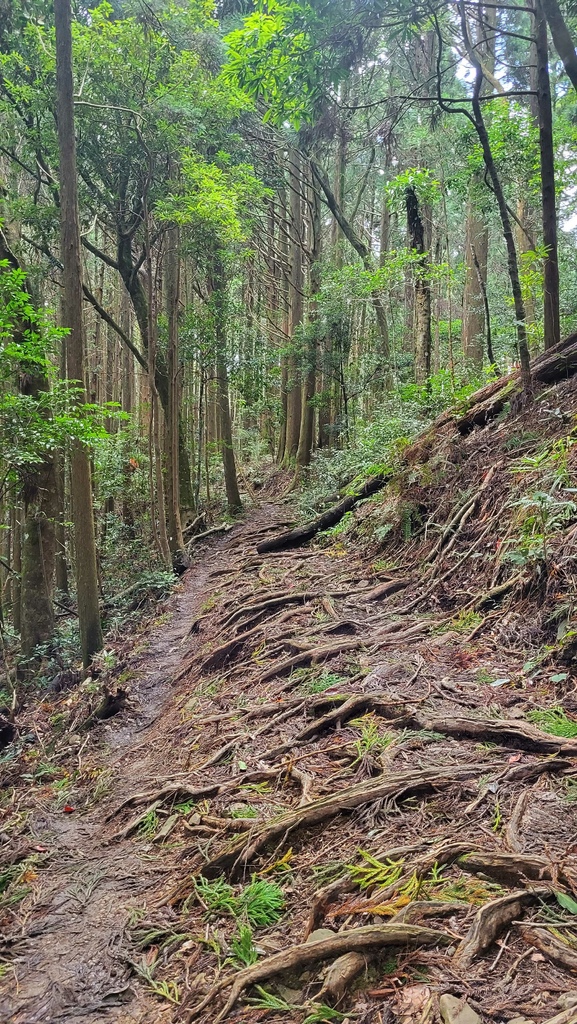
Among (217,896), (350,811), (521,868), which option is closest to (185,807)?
(217,896)

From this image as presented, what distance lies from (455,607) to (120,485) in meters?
12.8

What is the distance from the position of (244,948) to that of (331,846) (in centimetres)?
55

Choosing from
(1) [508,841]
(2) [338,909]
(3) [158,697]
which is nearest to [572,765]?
(1) [508,841]

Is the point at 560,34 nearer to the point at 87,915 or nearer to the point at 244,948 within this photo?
the point at 244,948

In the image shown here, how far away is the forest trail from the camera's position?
1.78m

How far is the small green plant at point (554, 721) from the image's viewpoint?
281cm

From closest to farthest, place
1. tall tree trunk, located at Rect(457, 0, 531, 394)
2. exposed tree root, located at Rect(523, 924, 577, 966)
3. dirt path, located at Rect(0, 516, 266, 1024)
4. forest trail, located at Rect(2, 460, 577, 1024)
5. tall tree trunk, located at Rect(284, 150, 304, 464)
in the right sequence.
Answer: exposed tree root, located at Rect(523, 924, 577, 966) → forest trail, located at Rect(2, 460, 577, 1024) → dirt path, located at Rect(0, 516, 266, 1024) → tall tree trunk, located at Rect(457, 0, 531, 394) → tall tree trunk, located at Rect(284, 150, 304, 464)

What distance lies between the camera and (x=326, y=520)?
931 cm

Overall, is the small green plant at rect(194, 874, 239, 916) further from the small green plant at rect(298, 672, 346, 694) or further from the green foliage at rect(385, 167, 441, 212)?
the green foliage at rect(385, 167, 441, 212)

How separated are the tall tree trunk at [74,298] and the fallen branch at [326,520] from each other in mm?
3261

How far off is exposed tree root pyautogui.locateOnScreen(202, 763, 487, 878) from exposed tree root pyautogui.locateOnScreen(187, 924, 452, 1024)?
2.20ft

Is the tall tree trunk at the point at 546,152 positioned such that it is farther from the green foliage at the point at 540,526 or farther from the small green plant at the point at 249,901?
the small green plant at the point at 249,901

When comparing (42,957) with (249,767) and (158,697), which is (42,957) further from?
(158,697)

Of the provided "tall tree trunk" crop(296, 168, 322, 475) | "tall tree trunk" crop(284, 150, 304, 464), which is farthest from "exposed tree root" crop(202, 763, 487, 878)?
"tall tree trunk" crop(284, 150, 304, 464)
